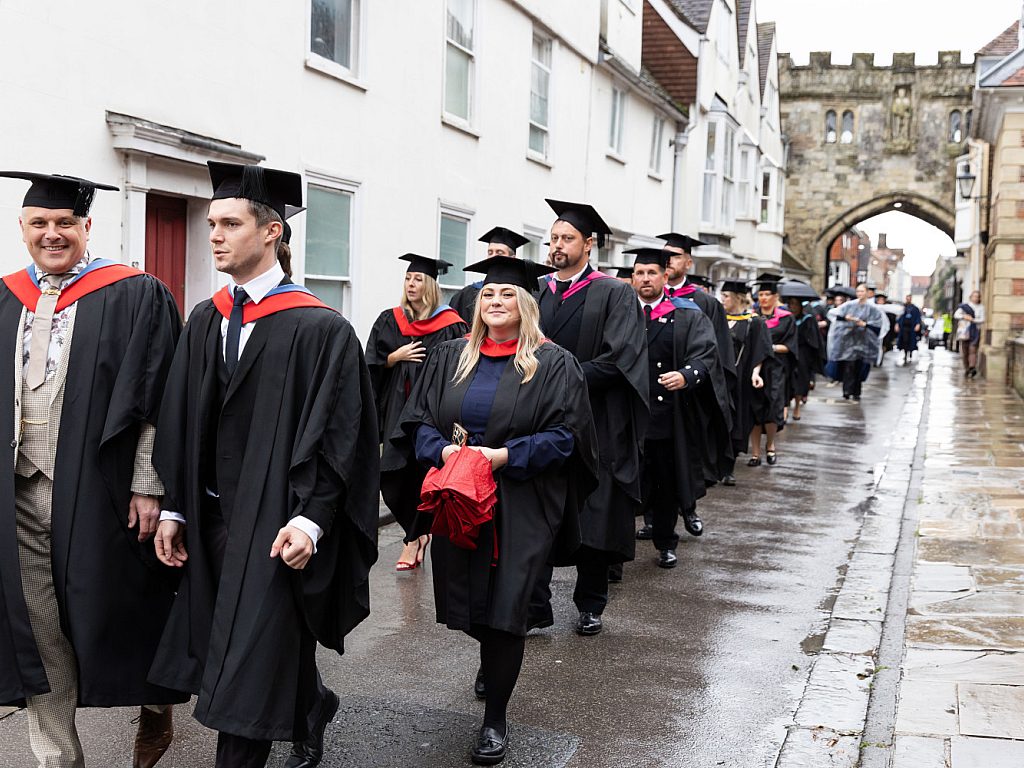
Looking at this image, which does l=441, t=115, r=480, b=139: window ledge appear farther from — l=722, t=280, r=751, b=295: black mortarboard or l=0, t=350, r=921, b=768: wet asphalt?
l=0, t=350, r=921, b=768: wet asphalt

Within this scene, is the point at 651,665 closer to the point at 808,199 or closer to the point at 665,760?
the point at 665,760

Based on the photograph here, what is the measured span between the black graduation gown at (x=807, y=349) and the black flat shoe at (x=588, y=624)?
1112cm

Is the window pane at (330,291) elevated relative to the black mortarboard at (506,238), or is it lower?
lower

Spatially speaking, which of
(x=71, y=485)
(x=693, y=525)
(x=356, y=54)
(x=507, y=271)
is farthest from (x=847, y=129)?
(x=71, y=485)

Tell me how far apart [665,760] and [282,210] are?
96.3 inches

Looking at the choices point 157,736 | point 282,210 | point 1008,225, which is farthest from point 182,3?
point 1008,225

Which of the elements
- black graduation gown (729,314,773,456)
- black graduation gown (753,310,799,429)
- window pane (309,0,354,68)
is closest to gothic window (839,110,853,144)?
black graduation gown (753,310,799,429)

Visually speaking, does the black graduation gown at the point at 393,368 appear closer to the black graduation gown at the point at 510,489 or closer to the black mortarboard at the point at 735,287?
the black graduation gown at the point at 510,489

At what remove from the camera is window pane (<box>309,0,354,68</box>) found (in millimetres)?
10773

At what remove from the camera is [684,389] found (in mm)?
7652

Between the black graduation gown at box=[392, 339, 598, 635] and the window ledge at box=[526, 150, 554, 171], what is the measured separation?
452 inches

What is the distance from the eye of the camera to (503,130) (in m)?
15.0

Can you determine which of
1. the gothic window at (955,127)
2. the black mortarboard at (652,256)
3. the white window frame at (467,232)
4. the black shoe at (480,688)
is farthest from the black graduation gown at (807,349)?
the gothic window at (955,127)

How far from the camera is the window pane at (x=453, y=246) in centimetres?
1361
